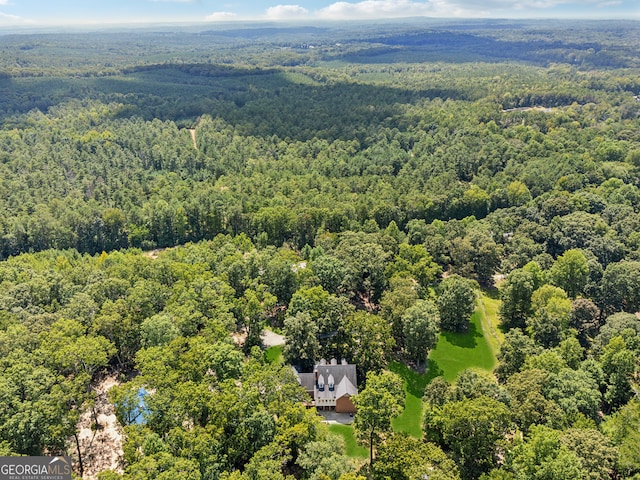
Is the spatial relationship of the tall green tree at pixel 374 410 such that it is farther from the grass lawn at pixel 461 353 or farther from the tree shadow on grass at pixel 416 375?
the grass lawn at pixel 461 353

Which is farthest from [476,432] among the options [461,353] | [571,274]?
[571,274]

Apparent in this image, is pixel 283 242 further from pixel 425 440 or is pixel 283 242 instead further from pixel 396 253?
pixel 425 440

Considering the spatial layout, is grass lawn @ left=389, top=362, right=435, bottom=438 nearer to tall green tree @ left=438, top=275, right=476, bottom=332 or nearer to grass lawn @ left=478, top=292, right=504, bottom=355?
tall green tree @ left=438, top=275, right=476, bottom=332


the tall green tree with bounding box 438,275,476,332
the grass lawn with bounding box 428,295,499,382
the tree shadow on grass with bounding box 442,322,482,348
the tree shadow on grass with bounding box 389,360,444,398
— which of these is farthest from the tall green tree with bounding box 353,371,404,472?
the tall green tree with bounding box 438,275,476,332

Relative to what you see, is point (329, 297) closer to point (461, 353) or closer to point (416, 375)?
point (416, 375)

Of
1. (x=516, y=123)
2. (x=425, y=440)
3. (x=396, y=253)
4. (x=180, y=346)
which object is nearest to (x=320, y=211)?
(x=396, y=253)
